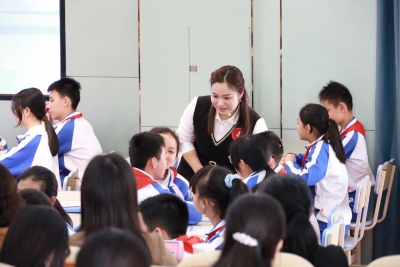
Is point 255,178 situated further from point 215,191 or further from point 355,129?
point 355,129

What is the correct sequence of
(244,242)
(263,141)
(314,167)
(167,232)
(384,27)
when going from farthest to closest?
(384,27) < (314,167) < (263,141) < (167,232) < (244,242)

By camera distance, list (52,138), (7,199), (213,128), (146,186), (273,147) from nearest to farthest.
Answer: (7,199) < (146,186) < (273,147) < (213,128) < (52,138)

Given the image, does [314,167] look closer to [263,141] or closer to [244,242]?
[263,141]

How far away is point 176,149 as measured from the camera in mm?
3842

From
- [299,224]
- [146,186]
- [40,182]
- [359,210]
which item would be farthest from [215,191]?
[359,210]

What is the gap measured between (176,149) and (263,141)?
636 mm

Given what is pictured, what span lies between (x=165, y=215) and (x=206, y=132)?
4.84 feet

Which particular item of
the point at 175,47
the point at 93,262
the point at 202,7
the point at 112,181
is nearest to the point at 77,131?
the point at 175,47

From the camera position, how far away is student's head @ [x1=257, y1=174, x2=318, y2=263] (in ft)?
7.21

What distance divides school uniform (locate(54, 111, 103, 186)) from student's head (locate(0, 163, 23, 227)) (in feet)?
7.51

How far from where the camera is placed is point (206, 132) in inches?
159

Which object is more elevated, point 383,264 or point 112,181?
point 112,181

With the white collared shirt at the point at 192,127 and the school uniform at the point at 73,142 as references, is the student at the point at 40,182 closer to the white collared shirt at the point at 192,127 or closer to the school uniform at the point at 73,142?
the white collared shirt at the point at 192,127

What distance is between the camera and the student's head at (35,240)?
1.74 metres
